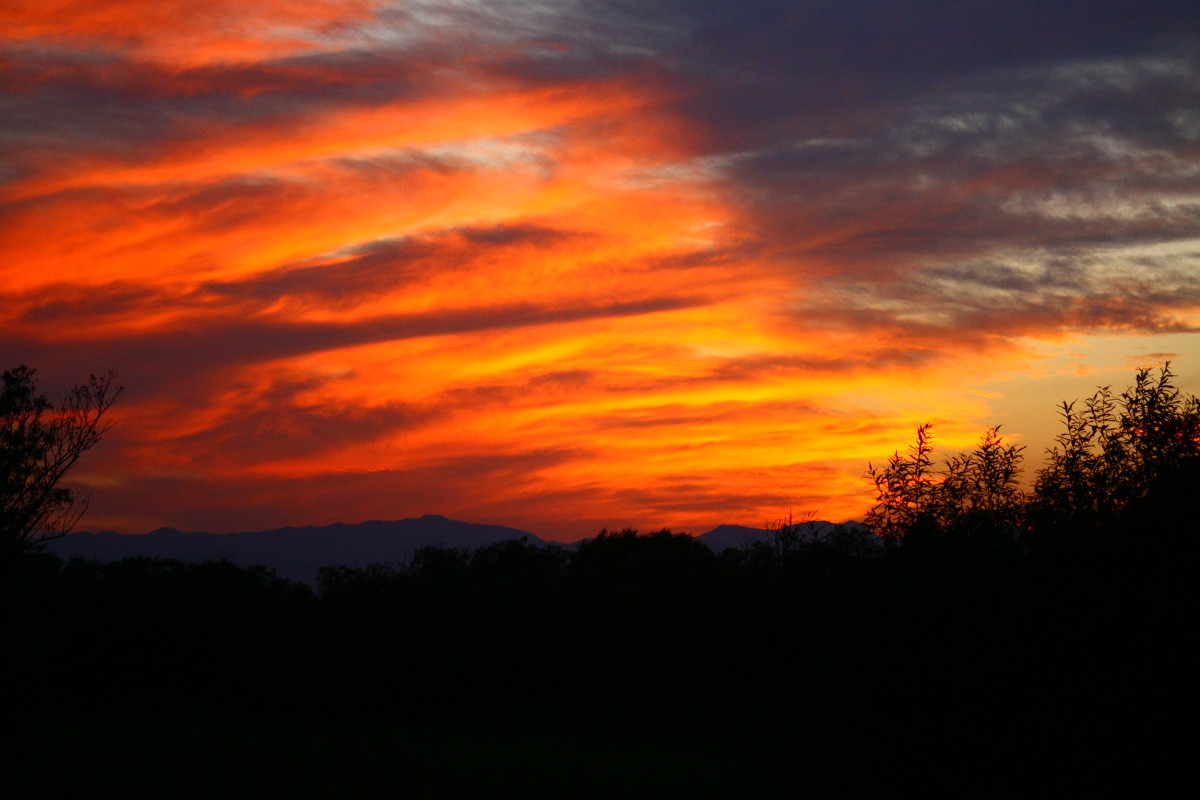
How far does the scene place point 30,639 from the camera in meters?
26.8

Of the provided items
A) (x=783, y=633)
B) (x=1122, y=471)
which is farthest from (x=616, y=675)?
(x=1122, y=471)

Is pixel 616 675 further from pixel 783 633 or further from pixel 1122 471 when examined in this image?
pixel 1122 471

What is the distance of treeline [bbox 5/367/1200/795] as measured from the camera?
39.9ft

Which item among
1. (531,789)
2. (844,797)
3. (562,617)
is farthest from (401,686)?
(844,797)

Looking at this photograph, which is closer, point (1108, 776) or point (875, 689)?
point (1108, 776)

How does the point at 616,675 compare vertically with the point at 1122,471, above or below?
below

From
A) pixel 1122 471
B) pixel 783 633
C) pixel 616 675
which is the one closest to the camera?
pixel 1122 471

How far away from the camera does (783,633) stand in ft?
140

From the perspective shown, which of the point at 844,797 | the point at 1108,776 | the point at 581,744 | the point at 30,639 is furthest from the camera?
the point at 581,744

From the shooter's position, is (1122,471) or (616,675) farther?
(616,675)

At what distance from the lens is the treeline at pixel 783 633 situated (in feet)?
39.9

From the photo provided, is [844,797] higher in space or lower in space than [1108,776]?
lower

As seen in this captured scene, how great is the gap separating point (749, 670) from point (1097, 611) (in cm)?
3486

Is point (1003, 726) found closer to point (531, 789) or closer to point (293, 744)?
point (531, 789)
